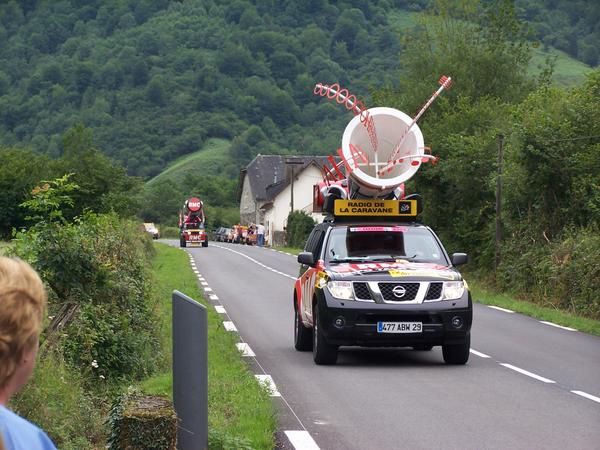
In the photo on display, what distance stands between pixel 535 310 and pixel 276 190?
8719 cm

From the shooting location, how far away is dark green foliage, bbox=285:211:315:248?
7600cm

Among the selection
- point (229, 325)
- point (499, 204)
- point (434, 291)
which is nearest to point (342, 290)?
point (434, 291)

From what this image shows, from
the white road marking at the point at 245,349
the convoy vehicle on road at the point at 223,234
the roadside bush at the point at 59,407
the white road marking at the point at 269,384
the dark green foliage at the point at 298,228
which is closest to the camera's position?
the roadside bush at the point at 59,407

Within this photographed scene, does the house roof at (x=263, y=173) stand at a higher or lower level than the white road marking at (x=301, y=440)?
higher

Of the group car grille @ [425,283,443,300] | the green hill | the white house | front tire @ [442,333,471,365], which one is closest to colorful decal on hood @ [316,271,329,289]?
car grille @ [425,283,443,300]

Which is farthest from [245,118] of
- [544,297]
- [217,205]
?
[544,297]

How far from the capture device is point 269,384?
1164 cm

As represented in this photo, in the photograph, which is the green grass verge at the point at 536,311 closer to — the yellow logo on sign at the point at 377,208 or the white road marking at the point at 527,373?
the yellow logo on sign at the point at 377,208

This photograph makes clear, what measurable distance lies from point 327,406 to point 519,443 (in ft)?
7.81

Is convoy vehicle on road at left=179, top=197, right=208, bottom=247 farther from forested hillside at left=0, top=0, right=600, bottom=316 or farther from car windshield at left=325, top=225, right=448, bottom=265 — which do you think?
car windshield at left=325, top=225, right=448, bottom=265

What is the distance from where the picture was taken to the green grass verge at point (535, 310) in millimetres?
20514

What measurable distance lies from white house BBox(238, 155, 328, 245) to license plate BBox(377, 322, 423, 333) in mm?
73399

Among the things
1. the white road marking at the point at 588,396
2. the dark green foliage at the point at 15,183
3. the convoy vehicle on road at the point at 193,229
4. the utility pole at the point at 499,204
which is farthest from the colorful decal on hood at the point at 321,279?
the convoy vehicle on road at the point at 193,229

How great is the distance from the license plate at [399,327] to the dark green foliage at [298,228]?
201 ft
